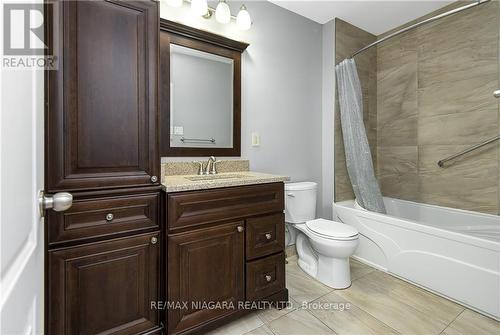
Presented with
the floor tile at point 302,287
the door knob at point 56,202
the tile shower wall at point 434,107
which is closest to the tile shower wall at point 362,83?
the tile shower wall at point 434,107

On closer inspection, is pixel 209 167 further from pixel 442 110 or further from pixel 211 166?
pixel 442 110

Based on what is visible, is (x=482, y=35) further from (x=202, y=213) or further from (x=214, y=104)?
(x=202, y=213)

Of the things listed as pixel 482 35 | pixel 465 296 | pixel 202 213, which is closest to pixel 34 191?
pixel 202 213

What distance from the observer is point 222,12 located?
185 centimetres

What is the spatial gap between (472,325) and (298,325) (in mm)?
1069

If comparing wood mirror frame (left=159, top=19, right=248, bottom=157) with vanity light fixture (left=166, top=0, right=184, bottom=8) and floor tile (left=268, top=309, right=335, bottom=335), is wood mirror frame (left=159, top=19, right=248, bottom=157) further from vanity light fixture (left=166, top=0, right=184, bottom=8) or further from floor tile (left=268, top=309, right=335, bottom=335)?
floor tile (left=268, top=309, right=335, bottom=335)

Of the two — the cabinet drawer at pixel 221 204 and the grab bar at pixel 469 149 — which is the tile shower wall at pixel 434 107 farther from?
the cabinet drawer at pixel 221 204

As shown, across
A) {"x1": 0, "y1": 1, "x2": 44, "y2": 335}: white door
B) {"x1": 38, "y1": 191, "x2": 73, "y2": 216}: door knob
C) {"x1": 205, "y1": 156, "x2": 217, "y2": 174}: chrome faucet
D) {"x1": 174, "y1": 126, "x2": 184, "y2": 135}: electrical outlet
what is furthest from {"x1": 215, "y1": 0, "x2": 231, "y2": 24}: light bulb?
{"x1": 38, "y1": 191, "x2": 73, "y2": 216}: door knob

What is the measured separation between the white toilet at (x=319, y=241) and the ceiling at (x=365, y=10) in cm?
169

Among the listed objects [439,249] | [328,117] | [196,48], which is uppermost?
[196,48]

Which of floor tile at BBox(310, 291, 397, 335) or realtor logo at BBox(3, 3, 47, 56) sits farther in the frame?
floor tile at BBox(310, 291, 397, 335)

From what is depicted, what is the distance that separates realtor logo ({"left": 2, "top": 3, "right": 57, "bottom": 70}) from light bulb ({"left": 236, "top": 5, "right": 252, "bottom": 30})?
5.23ft

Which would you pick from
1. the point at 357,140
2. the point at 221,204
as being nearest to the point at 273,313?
the point at 221,204

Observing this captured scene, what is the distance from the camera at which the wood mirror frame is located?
172cm
